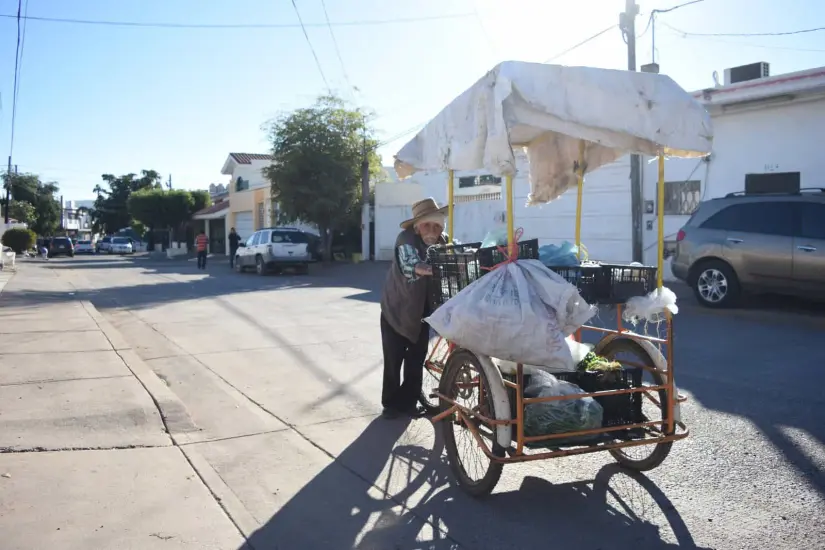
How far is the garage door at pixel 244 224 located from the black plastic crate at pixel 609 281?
37911mm

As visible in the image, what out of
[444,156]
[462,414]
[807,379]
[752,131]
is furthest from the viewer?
[752,131]

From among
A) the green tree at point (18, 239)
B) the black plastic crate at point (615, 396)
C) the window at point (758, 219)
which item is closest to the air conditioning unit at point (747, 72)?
the window at point (758, 219)

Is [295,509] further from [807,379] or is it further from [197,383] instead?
[807,379]

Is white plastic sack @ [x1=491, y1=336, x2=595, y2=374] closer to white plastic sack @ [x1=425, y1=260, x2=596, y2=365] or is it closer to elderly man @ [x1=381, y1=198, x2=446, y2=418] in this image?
white plastic sack @ [x1=425, y1=260, x2=596, y2=365]

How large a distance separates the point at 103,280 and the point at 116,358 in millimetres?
15749

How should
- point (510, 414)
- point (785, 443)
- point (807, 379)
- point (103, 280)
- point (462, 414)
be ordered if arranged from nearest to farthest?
1. point (510, 414)
2. point (462, 414)
3. point (785, 443)
4. point (807, 379)
5. point (103, 280)

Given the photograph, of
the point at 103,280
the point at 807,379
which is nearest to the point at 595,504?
the point at 807,379

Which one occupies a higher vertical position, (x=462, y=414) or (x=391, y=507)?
(x=462, y=414)

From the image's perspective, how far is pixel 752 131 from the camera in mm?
14750

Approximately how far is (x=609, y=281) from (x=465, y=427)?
4.18 ft

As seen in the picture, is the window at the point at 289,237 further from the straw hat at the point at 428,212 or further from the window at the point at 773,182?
the straw hat at the point at 428,212

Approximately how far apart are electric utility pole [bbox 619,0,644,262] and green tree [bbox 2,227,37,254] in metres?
44.3

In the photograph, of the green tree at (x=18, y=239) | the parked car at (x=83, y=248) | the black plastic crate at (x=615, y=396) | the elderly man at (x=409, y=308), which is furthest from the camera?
the parked car at (x=83, y=248)

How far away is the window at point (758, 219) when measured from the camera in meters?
10.8
